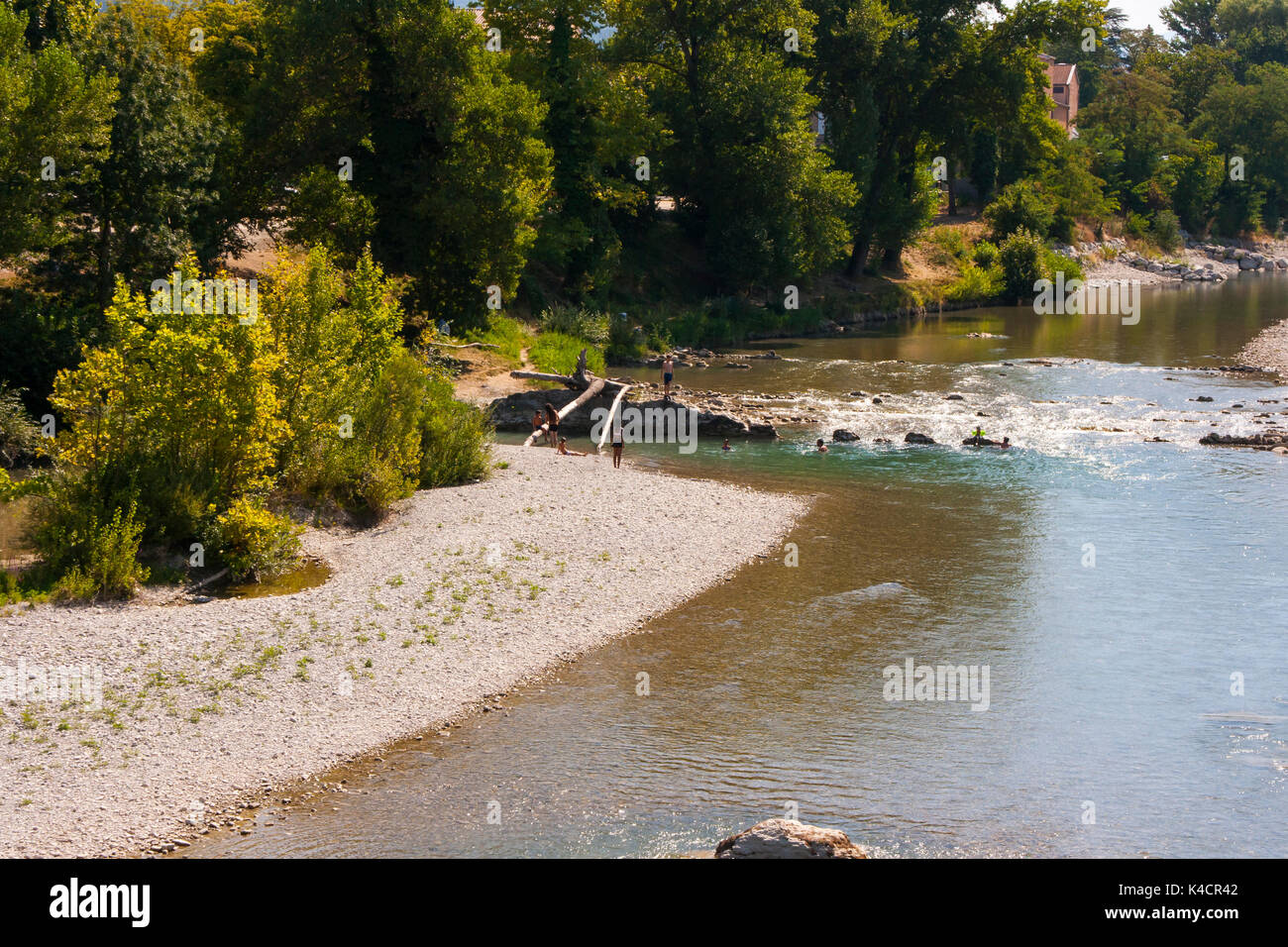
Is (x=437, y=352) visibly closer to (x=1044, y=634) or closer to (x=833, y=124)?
(x=1044, y=634)

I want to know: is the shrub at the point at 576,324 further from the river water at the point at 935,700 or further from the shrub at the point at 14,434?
the shrub at the point at 14,434

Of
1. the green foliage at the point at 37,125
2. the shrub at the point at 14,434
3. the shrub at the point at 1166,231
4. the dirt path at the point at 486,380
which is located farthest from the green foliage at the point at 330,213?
the shrub at the point at 1166,231

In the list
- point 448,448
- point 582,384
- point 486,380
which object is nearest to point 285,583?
point 448,448

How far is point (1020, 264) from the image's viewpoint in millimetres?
81250

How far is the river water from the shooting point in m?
15.0

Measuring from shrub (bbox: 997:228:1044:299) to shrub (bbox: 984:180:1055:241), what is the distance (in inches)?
82.8

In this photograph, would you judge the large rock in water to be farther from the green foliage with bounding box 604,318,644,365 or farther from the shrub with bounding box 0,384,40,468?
the green foliage with bounding box 604,318,644,365

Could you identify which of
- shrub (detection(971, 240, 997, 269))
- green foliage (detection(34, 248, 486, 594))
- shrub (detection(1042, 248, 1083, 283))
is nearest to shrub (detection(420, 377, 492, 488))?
green foliage (detection(34, 248, 486, 594))

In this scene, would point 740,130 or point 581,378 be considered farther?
point 740,130

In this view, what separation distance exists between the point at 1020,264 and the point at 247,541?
2727 inches

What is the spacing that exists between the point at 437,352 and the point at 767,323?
26235 millimetres

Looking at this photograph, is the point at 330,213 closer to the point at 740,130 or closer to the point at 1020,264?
the point at 740,130
